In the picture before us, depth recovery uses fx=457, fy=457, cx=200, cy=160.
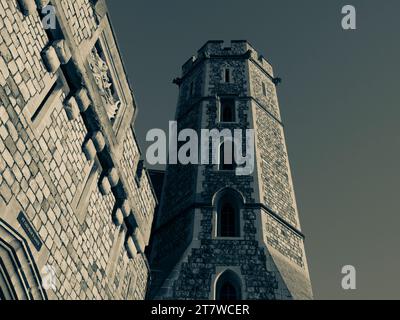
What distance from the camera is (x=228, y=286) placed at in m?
11.3

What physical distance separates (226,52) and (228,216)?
821cm

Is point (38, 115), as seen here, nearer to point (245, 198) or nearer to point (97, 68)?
point (97, 68)

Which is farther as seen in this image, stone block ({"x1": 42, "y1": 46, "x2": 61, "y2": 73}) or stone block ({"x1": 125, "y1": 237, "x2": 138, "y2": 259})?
stone block ({"x1": 125, "y1": 237, "x2": 138, "y2": 259})

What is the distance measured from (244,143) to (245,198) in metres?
2.33

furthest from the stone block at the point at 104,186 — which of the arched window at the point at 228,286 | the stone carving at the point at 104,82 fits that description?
the arched window at the point at 228,286

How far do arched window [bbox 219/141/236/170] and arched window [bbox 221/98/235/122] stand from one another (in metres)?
1.32

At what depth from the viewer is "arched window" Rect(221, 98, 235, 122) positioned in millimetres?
15781

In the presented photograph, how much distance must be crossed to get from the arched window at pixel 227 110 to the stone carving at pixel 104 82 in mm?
7157

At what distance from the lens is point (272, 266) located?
11320 mm

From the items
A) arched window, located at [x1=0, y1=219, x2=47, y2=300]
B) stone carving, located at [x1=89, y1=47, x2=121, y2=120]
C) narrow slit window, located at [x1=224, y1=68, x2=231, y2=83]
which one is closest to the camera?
arched window, located at [x1=0, y1=219, x2=47, y2=300]
